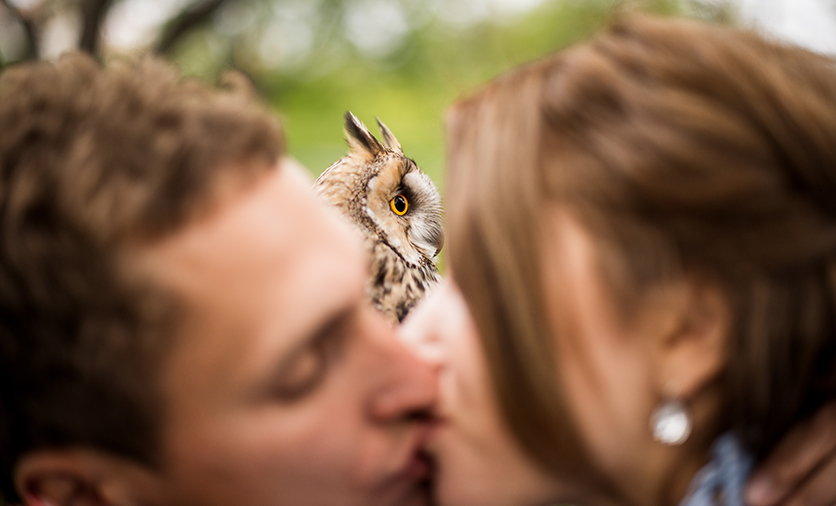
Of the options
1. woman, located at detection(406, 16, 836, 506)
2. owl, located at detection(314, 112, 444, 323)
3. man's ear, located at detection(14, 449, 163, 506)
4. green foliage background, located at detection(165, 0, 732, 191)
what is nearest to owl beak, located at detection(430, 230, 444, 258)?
owl, located at detection(314, 112, 444, 323)

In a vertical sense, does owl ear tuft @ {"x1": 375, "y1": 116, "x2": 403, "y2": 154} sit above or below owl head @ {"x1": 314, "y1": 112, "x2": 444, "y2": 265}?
above

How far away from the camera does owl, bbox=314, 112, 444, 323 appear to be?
983 mm

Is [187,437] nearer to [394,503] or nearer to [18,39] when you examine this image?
[394,503]

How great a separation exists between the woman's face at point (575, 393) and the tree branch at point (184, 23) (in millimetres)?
5935

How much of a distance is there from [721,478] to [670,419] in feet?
0.35

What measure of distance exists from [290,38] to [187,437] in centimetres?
931

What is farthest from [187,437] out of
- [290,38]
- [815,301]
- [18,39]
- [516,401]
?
[290,38]

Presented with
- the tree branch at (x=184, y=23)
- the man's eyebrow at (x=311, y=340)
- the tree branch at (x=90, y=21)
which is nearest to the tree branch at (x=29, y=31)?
the tree branch at (x=90, y=21)

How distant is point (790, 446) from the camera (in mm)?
726

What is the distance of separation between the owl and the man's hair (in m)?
0.36

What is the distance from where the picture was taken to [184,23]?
5.72m

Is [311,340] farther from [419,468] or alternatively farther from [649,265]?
[649,265]

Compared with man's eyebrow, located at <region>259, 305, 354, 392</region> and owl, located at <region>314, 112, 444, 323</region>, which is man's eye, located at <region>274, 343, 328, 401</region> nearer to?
man's eyebrow, located at <region>259, 305, 354, 392</region>

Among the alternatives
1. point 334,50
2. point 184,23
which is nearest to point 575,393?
point 184,23
